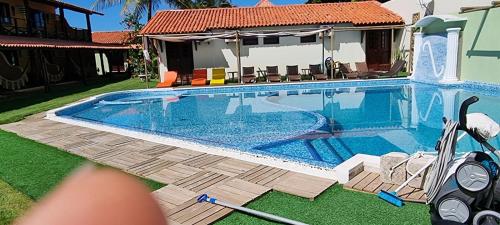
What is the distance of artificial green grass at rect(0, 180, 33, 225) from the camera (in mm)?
4270

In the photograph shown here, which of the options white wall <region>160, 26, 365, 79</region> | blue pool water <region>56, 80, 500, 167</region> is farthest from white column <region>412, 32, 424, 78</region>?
white wall <region>160, 26, 365, 79</region>

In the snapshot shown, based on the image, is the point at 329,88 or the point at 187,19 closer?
the point at 329,88

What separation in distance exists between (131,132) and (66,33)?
21.7 m

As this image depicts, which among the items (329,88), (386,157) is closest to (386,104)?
(329,88)

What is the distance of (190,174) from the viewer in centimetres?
553

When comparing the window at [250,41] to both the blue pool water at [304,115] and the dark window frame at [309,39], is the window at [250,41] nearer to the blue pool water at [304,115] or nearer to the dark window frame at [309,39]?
the dark window frame at [309,39]

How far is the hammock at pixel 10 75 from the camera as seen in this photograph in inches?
716

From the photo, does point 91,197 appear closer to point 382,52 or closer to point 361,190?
point 361,190

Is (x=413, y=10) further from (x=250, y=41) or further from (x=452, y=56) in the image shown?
(x=250, y=41)

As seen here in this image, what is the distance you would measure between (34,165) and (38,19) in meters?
22.0

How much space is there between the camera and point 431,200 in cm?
356

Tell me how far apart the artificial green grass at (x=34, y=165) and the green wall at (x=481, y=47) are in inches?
536

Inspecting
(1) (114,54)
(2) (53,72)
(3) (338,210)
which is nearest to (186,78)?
(2) (53,72)

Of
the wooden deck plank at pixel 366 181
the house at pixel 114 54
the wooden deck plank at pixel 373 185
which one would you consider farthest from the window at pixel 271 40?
the wooden deck plank at pixel 373 185
